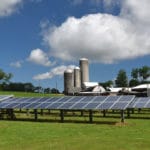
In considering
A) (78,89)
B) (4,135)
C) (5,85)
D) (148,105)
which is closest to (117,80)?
(5,85)

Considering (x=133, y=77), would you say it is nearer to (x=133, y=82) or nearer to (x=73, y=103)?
(x=133, y=82)

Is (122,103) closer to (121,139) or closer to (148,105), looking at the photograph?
(148,105)

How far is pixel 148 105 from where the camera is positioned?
143 feet

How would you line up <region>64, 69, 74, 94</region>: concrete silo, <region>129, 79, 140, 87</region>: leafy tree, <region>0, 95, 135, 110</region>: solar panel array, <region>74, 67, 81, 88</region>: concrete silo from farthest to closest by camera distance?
<region>129, 79, 140, 87</region>: leafy tree
<region>74, 67, 81, 88</region>: concrete silo
<region>64, 69, 74, 94</region>: concrete silo
<region>0, 95, 135, 110</region>: solar panel array

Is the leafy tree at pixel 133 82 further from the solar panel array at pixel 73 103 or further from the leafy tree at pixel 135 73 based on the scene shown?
the solar panel array at pixel 73 103

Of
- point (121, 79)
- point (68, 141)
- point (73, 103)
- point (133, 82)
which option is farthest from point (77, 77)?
point (68, 141)

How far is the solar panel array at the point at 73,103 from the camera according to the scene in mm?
37781

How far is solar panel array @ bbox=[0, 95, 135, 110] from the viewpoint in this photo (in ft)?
124

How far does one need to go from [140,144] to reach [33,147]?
18.7 feet

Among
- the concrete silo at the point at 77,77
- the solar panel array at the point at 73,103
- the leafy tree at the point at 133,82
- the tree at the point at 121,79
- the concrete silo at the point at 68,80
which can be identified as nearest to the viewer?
the solar panel array at the point at 73,103

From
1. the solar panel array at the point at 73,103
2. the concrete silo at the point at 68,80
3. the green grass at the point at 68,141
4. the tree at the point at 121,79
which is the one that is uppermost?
the tree at the point at 121,79

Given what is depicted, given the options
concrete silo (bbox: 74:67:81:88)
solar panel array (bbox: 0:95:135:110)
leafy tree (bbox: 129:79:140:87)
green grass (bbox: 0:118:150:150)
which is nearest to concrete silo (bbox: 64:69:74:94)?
concrete silo (bbox: 74:67:81:88)

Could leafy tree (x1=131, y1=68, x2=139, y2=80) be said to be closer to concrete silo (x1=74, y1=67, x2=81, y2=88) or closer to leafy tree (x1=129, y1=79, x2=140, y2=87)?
leafy tree (x1=129, y1=79, x2=140, y2=87)

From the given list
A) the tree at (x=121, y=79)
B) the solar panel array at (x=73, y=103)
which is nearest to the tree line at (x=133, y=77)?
the tree at (x=121, y=79)
